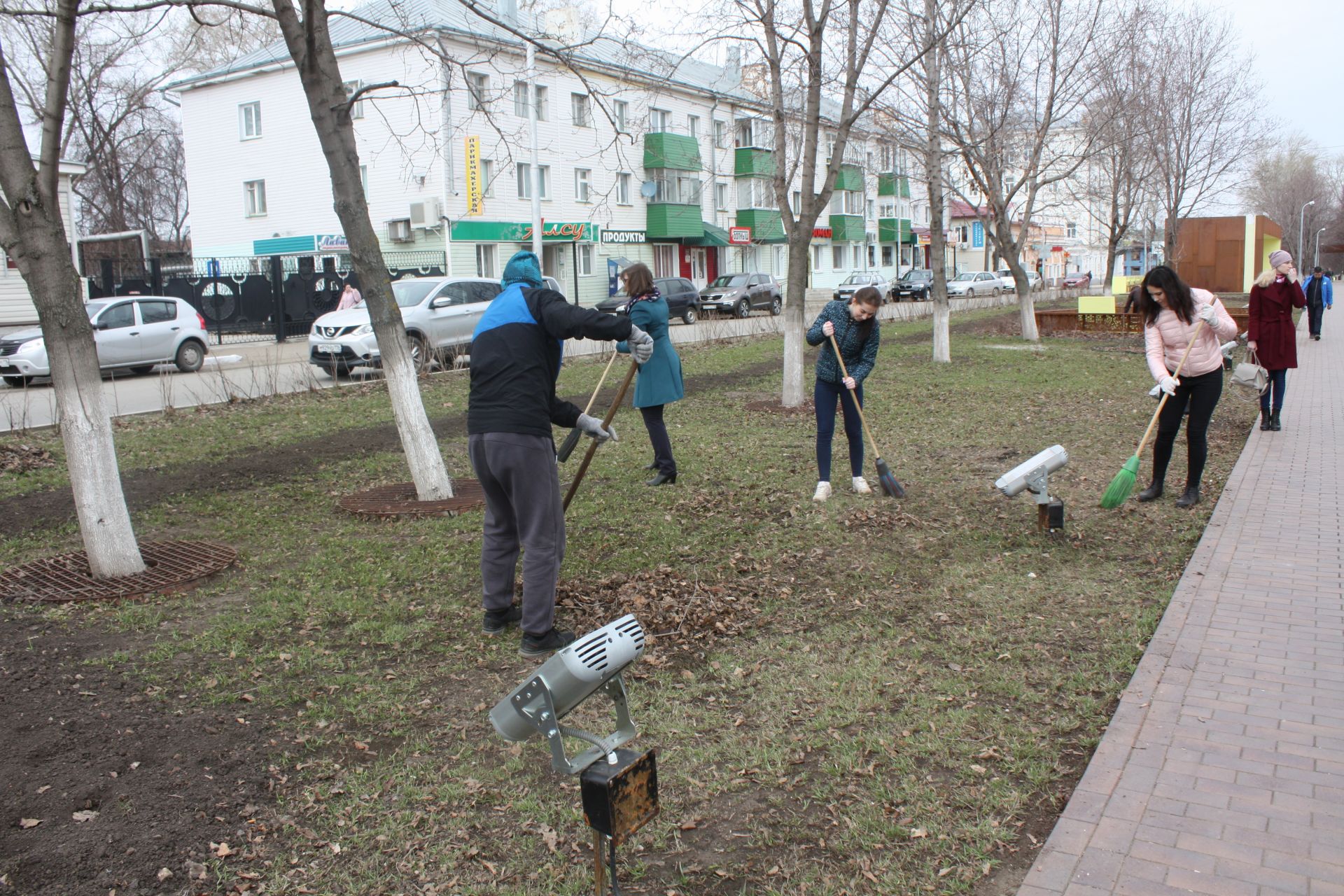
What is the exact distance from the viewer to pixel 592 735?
2.54 m

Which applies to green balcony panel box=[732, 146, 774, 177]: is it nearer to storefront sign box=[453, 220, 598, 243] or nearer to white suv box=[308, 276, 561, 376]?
storefront sign box=[453, 220, 598, 243]

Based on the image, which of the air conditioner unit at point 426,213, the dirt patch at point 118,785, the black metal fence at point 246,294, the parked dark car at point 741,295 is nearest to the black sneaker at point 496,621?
the dirt patch at point 118,785

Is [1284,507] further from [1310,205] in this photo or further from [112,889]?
[1310,205]

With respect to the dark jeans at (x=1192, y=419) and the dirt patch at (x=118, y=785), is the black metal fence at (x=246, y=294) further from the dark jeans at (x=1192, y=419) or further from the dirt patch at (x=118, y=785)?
the dirt patch at (x=118, y=785)

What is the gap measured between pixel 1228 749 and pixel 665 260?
41.2 metres

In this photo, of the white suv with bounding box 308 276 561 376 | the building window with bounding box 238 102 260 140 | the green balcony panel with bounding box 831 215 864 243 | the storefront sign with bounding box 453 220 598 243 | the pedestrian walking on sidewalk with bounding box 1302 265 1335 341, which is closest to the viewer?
the white suv with bounding box 308 276 561 376

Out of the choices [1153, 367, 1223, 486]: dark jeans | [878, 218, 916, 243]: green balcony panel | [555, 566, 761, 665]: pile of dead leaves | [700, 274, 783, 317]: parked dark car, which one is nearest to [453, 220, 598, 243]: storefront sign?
[700, 274, 783, 317]: parked dark car

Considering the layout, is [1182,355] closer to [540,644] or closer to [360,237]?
[540,644]

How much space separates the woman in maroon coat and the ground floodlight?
915cm

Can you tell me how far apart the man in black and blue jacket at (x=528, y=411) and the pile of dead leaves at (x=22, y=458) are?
6.37m

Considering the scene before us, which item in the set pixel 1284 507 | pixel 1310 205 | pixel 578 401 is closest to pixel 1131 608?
pixel 1284 507

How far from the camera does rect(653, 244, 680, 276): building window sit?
43.2m

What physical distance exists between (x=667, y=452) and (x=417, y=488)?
6.35 feet

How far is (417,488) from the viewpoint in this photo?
24.4 ft
